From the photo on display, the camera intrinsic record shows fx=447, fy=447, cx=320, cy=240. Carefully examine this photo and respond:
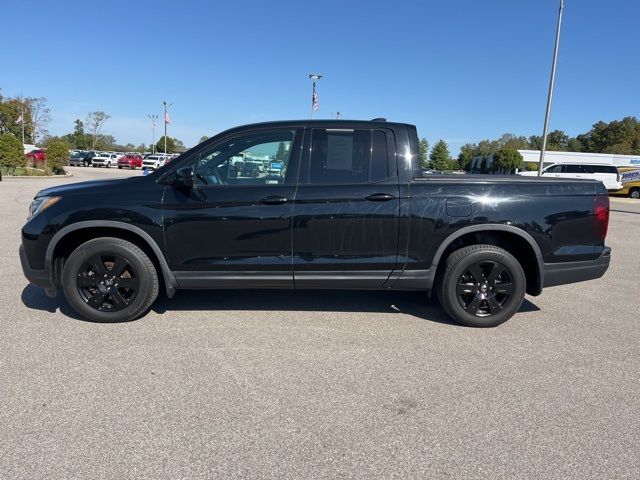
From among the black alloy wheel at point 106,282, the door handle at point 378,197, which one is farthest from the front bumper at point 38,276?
the door handle at point 378,197

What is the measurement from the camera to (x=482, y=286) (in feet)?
13.9

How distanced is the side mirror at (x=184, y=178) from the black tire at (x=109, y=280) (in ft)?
2.35

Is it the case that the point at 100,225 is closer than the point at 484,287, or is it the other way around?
the point at 100,225

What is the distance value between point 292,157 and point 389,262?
4.31 feet

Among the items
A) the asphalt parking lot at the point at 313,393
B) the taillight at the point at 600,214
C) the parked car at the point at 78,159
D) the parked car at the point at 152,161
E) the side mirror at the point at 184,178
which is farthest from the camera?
the parked car at the point at 78,159

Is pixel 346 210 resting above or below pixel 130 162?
below

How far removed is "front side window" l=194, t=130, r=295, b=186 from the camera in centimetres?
409

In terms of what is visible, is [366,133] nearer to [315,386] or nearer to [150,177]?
[150,177]

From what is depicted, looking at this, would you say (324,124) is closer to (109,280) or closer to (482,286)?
(482,286)

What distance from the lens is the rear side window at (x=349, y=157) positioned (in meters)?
4.08

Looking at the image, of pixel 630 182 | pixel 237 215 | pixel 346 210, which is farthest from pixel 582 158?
pixel 237 215

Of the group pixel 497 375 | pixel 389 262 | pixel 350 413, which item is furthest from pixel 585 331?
pixel 350 413

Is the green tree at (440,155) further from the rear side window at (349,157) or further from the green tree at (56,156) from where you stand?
the rear side window at (349,157)

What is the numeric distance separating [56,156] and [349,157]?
3437cm
